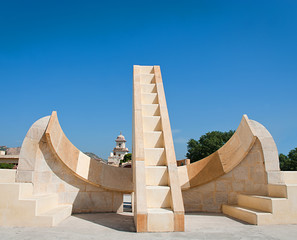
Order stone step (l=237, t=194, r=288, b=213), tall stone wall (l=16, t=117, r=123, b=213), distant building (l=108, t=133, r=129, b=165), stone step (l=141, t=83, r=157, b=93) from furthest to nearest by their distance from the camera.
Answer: distant building (l=108, t=133, r=129, b=165)
stone step (l=141, t=83, r=157, b=93)
tall stone wall (l=16, t=117, r=123, b=213)
stone step (l=237, t=194, r=288, b=213)

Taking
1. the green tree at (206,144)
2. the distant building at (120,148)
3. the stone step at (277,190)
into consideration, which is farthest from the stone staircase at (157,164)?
the distant building at (120,148)

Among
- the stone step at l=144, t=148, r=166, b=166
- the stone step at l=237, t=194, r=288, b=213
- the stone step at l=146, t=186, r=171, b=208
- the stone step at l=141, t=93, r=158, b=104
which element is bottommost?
the stone step at l=237, t=194, r=288, b=213

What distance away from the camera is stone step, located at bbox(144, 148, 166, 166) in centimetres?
491

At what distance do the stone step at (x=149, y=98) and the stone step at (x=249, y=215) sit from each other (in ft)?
11.0

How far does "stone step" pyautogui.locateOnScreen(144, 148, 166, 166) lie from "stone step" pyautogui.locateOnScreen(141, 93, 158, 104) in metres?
1.90

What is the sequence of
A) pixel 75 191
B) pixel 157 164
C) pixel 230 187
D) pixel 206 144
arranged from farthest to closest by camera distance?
pixel 206 144
pixel 230 187
pixel 75 191
pixel 157 164

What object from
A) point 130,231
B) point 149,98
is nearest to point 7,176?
point 130,231

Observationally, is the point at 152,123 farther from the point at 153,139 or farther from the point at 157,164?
the point at 157,164

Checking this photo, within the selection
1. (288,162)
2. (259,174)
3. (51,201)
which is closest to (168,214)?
(51,201)

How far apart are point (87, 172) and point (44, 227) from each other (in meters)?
1.95

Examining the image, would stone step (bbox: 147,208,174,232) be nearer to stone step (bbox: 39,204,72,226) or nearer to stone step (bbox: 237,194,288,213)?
stone step (bbox: 39,204,72,226)

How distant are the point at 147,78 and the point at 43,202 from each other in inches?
184

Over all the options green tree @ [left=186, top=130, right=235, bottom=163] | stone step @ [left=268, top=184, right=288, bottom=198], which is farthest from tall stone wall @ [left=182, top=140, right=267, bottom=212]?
green tree @ [left=186, top=130, right=235, bottom=163]

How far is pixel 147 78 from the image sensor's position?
7578 mm
